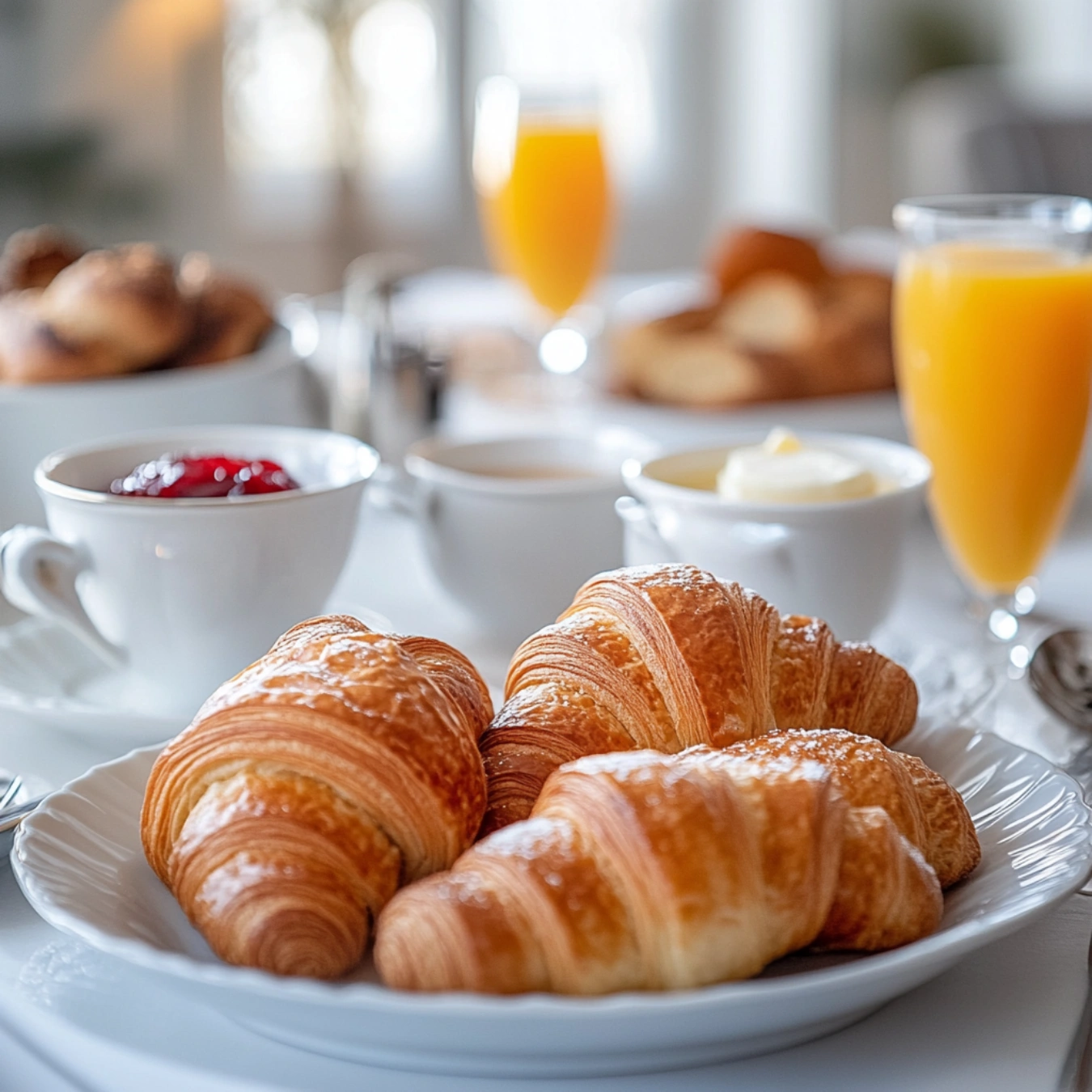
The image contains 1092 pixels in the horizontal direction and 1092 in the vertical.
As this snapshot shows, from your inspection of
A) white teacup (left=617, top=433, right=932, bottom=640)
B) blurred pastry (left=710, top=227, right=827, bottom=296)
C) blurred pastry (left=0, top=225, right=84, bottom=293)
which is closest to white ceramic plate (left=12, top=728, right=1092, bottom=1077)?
white teacup (left=617, top=433, right=932, bottom=640)

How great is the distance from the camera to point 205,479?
0.81 meters

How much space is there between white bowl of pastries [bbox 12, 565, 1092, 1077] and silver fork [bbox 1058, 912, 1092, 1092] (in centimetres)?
5

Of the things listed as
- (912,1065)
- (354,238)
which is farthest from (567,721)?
(354,238)

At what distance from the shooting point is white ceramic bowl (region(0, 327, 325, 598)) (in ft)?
3.34

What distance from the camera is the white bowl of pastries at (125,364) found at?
102 centimetres

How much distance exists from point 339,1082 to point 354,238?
4.62 m

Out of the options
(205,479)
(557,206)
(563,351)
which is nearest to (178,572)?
(205,479)

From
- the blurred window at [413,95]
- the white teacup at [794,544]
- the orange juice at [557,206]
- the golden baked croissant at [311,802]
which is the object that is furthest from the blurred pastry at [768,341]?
the blurred window at [413,95]

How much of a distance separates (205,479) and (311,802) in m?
0.37

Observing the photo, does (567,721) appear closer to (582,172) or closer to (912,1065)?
(912,1065)

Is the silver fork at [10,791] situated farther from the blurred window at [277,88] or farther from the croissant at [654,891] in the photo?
the blurred window at [277,88]

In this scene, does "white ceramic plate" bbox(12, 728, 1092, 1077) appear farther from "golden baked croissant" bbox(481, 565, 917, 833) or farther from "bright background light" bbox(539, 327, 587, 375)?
"bright background light" bbox(539, 327, 587, 375)

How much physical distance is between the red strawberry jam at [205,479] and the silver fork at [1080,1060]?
20.1 inches

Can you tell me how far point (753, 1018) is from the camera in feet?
1.41
